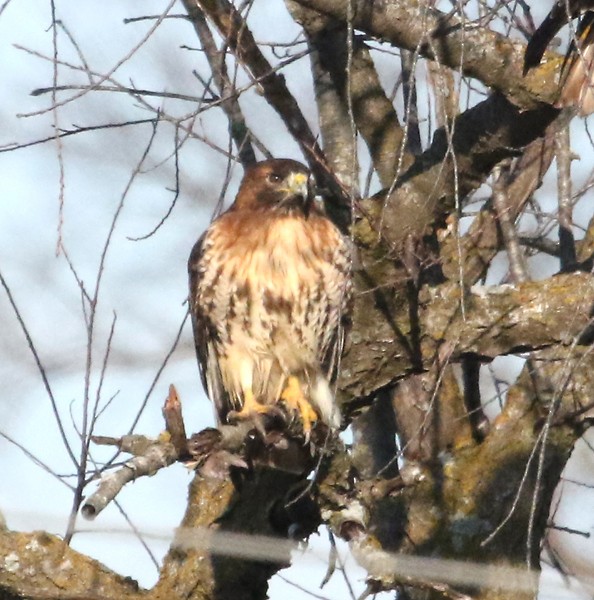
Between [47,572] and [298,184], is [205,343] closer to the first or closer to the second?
[298,184]

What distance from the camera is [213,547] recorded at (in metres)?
4.27

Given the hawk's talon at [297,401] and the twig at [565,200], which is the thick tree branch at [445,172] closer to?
the hawk's talon at [297,401]

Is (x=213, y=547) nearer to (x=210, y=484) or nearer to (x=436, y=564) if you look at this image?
(x=210, y=484)

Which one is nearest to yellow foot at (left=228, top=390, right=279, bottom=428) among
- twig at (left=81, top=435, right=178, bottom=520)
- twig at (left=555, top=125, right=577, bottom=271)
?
twig at (left=81, top=435, right=178, bottom=520)

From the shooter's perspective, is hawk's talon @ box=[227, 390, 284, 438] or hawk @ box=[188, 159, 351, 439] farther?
hawk @ box=[188, 159, 351, 439]

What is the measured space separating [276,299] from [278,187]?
19.8 inches

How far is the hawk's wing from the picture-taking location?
5219 mm

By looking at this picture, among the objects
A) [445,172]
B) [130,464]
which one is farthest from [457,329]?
[130,464]

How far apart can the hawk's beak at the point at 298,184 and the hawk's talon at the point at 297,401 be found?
747 mm

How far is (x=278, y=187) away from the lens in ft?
17.4

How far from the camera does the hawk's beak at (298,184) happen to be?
513cm

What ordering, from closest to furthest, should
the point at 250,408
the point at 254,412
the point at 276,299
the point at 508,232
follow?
the point at 254,412 < the point at 250,408 < the point at 276,299 < the point at 508,232

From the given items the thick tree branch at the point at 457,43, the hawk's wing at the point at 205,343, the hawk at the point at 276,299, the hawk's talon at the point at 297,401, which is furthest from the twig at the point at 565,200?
the hawk's wing at the point at 205,343

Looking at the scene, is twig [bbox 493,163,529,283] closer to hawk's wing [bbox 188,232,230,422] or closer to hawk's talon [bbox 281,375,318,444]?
hawk's talon [bbox 281,375,318,444]
